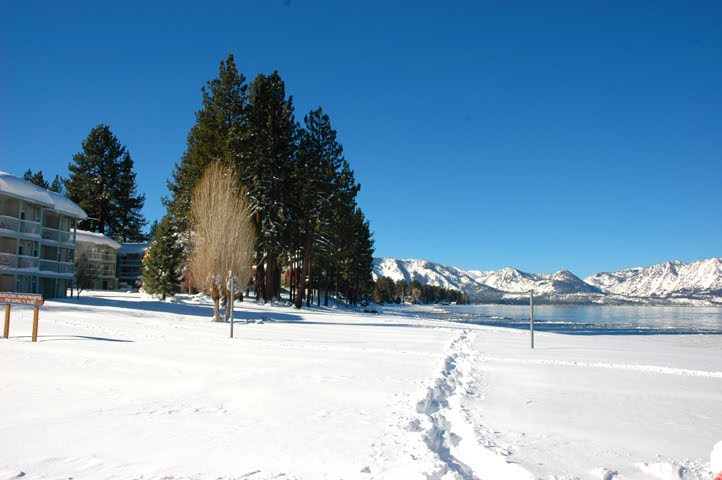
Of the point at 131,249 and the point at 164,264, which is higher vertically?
the point at 131,249

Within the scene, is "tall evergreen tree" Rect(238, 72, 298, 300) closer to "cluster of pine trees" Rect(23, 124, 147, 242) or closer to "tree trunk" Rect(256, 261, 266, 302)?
"tree trunk" Rect(256, 261, 266, 302)

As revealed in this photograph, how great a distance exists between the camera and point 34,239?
35250 millimetres

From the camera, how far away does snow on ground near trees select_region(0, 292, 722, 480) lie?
17.1 ft

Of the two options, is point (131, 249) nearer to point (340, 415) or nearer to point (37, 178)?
point (37, 178)

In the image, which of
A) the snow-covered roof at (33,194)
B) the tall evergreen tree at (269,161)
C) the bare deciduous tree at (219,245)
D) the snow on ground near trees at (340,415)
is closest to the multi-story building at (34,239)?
the snow-covered roof at (33,194)

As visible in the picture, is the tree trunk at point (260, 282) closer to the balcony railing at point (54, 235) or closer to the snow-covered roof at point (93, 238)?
the balcony railing at point (54, 235)

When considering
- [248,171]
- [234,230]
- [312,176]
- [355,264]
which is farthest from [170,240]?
[355,264]

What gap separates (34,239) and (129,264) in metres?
41.1

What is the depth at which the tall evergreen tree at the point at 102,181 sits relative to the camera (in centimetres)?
6247

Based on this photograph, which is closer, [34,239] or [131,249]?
[34,239]

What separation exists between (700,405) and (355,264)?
66765mm

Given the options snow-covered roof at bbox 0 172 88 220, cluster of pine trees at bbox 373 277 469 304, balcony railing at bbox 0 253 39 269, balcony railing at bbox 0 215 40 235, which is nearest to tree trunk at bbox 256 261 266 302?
snow-covered roof at bbox 0 172 88 220

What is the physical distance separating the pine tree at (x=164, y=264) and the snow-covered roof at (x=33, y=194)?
604 centimetres

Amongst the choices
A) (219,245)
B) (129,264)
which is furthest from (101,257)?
(219,245)
